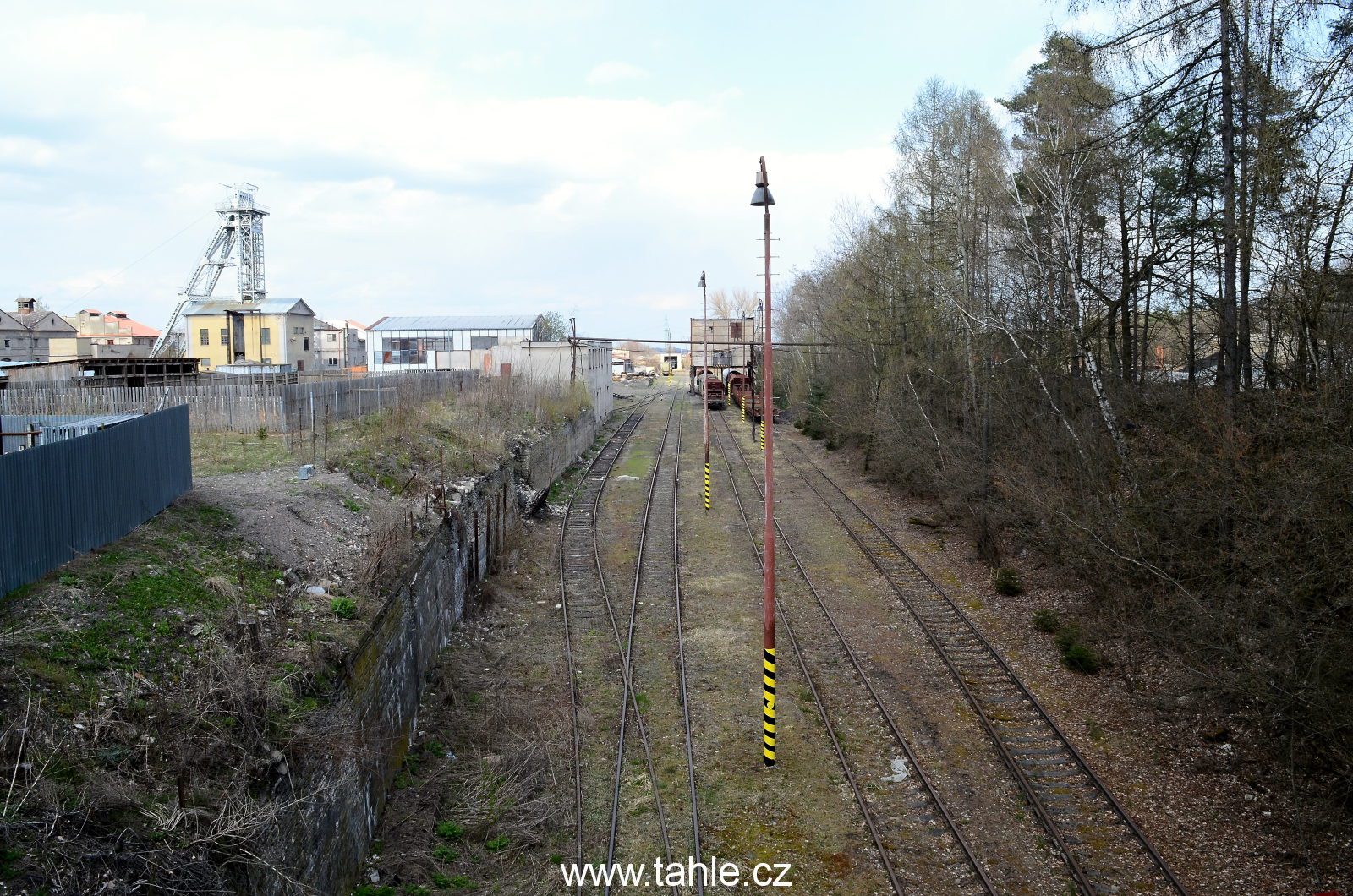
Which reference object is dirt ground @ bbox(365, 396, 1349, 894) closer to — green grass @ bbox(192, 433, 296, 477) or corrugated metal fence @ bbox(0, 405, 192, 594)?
corrugated metal fence @ bbox(0, 405, 192, 594)

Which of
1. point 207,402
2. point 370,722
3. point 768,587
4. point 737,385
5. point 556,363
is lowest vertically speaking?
point 370,722

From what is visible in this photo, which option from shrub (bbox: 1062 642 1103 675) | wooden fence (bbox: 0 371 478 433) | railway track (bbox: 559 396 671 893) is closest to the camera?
railway track (bbox: 559 396 671 893)

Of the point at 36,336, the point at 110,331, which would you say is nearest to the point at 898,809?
the point at 36,336

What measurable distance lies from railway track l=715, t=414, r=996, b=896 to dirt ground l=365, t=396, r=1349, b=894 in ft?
0.16

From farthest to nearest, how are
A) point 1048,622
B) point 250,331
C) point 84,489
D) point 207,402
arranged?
1. point 250,331
2. point 207,402
3. point 1048,622
4. point 84,489

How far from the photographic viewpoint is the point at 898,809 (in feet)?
33.6

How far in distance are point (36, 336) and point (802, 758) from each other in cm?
8621

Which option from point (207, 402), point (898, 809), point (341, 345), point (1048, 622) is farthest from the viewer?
point (341, 345)

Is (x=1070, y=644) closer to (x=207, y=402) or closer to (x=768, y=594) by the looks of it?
(x=768, y=594)

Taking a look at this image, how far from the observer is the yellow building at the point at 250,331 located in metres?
60.4

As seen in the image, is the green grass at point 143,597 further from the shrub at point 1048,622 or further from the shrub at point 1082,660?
the shrub at point 1048,622

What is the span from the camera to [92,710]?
7207 millimetres

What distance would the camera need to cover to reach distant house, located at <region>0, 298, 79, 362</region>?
7212 cm

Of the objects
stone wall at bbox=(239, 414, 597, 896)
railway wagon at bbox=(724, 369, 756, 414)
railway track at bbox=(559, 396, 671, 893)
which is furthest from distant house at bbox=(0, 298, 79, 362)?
stone wall at bbox=(239, 414, 597, 896)
